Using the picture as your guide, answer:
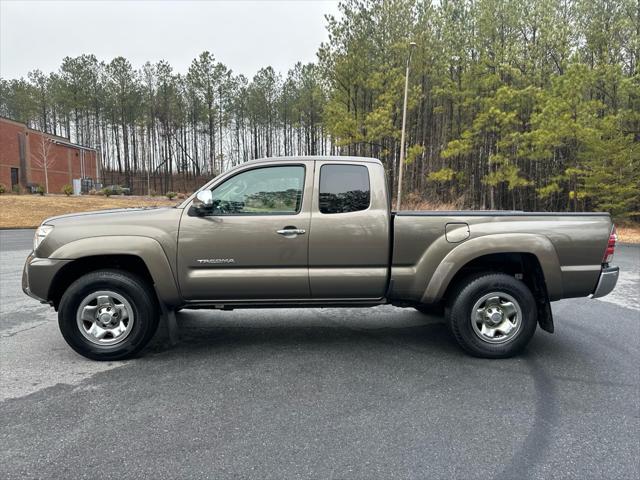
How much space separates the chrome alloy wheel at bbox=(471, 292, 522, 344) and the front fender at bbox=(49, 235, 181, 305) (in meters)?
2.96

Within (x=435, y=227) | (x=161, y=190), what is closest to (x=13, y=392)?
(x=435, y=227)

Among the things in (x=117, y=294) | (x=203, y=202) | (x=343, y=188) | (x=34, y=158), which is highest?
(x=34, y=158)

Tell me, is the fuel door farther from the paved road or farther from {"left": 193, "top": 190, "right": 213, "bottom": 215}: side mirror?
{"left": 193, "top": 190, "right": 213, "bottom": 215}: side mirror

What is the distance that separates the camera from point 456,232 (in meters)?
4.12

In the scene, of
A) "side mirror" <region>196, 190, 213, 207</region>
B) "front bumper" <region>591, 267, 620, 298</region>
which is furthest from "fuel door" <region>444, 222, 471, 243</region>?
"side mirror" <region>196, 190, 213, 207</region>

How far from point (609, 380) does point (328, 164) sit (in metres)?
3.20

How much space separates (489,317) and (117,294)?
11.8 ft

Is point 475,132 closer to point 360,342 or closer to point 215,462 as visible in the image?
point 360,342

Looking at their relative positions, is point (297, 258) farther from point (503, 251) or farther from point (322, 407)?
point (503, 251)

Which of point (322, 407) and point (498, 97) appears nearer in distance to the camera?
point (322, 407)

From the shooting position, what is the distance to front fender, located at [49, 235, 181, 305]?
13.0ft

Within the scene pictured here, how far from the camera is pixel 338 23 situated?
27547 millimetres

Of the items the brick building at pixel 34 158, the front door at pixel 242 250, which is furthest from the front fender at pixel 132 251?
the brick building at pixel 34 158

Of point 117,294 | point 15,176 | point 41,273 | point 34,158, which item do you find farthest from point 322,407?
point 34,158
